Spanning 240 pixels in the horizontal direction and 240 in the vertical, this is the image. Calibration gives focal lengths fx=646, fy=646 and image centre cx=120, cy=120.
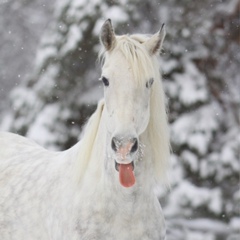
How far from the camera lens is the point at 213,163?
28.1 feet

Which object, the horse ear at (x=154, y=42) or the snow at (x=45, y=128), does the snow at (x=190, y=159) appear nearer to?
the snow at (x=45, y=128)

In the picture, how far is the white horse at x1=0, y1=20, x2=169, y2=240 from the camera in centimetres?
345

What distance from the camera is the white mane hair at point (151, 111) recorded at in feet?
11.7

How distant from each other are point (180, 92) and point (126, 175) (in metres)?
5.32

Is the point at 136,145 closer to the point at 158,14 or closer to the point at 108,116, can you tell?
the point at 108,116

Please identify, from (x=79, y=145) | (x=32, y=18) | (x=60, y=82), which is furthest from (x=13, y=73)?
→ (x=79, y=145)

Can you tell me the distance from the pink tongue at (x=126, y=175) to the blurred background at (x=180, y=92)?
4.82 metres

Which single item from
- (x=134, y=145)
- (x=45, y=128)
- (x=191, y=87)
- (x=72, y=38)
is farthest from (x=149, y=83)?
(x=72, y=38)

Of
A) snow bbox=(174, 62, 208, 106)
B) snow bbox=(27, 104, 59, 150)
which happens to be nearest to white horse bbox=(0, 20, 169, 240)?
snow bbox=(27, 104, 59, 150)

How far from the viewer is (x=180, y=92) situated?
8.66 metres

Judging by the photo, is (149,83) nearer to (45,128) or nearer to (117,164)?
(117,164)

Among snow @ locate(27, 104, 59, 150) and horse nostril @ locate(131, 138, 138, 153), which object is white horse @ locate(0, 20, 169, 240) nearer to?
horse nostril @ locate(131, 138, 138, 153)

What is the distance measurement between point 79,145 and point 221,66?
5344mm

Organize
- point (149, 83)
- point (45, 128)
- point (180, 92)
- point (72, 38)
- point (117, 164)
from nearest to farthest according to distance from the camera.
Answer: point (117, 164) → point (149, 83) → point (180, 92) → point (45, 128) → point (72, 38)
